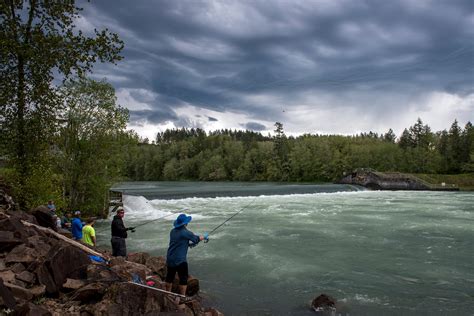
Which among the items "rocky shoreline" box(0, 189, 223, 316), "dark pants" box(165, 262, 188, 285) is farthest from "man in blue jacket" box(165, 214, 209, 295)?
"rocky shoreline" box(0, 189, 223, 316)

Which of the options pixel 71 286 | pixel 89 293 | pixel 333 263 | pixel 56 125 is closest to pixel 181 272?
pixel 89 293

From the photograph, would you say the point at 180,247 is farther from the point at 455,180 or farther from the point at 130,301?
the point at 455,180

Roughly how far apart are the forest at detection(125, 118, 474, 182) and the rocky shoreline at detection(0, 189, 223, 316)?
302ft

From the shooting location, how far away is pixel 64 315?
22.4ft

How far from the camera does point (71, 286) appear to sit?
25.4 feet

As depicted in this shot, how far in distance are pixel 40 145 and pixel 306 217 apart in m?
20.3

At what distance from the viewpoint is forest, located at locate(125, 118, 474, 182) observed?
106 metres

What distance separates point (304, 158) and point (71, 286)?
11978 centimetres

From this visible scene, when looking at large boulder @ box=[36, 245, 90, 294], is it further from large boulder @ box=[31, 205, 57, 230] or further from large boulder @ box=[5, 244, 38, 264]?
large boulder @ box=[31, 205, 57, 230]

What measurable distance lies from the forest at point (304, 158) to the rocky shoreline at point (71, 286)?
9218 centimetres

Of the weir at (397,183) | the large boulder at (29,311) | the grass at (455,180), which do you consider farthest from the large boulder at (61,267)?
the grass at (455,180)

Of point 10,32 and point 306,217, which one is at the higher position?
point 10,32

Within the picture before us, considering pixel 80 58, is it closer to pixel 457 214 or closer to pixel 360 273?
pixel 360 273

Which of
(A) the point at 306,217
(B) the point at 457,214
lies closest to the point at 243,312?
(A) the point at 306,217
